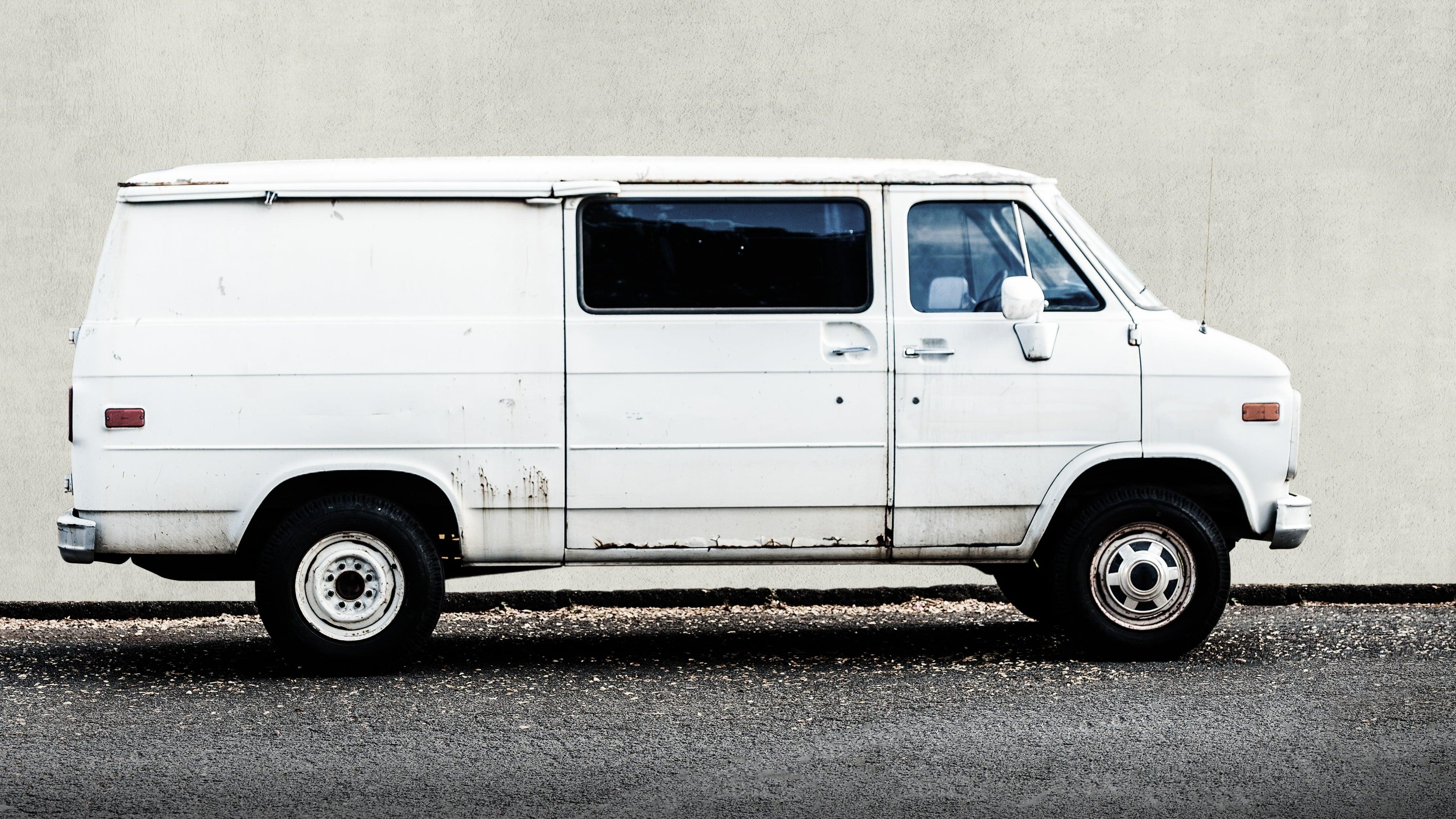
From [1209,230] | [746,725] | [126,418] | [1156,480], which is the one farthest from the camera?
[1209,230]

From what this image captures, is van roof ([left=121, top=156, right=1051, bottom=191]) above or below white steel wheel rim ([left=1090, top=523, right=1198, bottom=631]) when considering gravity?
above

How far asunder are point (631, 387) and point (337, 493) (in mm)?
1285

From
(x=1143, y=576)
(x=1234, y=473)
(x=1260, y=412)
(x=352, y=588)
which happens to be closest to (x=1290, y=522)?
(x=1234, y=473)

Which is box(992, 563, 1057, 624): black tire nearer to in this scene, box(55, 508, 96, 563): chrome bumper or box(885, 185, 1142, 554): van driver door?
box(885, 185, 1142, 554): van driver door

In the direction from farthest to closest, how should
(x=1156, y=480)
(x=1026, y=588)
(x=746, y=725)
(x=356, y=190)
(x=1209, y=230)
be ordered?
(x=1209, y=230), (x=1026, y=588), (x=1156, y=480), (x=356, y=190), (x=746, y=725)

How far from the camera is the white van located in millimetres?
6363

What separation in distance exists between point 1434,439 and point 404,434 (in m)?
5.82

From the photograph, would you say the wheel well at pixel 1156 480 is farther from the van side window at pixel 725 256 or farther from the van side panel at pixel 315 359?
the van side panel at pixel 315 359

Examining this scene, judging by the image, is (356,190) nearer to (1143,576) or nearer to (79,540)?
(79,540)

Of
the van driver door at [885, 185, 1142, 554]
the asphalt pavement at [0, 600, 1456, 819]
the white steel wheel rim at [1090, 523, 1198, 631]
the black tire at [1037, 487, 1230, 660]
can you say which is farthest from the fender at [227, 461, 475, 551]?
the white steel wheel rim at [1090, 523, 1198, 631]

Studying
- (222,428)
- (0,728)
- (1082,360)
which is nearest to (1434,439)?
(1082,360)

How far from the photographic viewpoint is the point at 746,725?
561 centimetres

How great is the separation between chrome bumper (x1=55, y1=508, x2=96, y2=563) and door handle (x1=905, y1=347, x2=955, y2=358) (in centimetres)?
336

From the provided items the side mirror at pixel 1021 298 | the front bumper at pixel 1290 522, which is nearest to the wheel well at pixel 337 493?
the side mirror at pixel 1021 298
